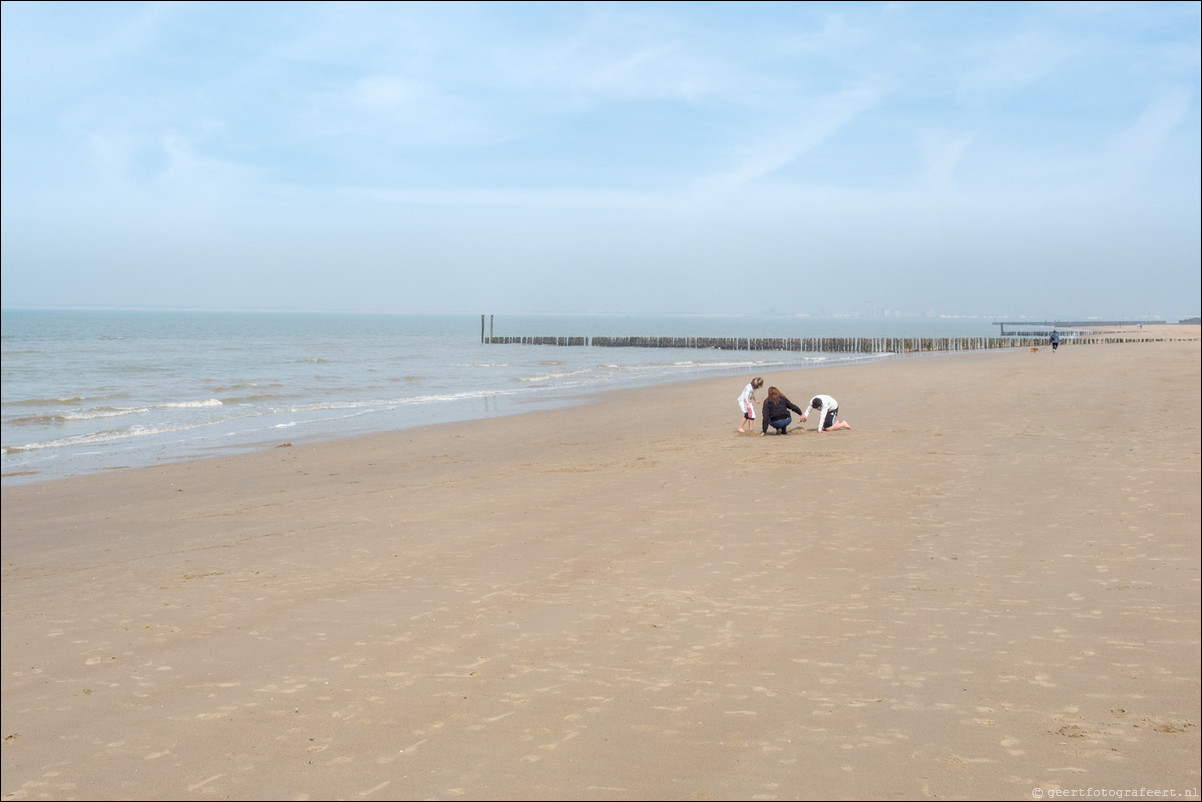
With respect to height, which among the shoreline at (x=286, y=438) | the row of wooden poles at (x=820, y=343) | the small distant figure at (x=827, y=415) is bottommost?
the shoreline at (x=286, y=438)

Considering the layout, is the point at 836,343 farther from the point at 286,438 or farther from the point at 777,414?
the point at 286,438

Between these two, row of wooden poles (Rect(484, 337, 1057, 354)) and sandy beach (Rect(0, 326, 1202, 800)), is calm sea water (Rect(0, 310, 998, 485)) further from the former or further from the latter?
row of wooden poles (Rect(484, 337, 1057, 354))

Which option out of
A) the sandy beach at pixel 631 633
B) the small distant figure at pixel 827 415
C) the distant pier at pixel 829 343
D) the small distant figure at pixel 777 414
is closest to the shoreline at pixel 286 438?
the sandy beach at pixel 631 633

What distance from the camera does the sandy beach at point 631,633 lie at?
4.28 m

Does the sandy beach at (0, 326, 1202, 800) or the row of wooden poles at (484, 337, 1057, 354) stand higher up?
the row of wooden poles at (484, 337, 1057, 354)

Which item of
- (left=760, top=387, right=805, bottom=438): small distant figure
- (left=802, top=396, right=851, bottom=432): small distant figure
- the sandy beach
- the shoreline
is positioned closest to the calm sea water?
the shoreline

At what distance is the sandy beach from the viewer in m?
4.28

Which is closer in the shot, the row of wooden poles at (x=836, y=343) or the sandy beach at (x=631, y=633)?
the sandy beach at (x=631, y=633)

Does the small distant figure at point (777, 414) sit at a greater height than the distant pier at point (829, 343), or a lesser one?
lesser

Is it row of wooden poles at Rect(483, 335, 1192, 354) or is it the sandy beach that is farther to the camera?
row of wooden poles at Rect(483, 335, 1192, 354)

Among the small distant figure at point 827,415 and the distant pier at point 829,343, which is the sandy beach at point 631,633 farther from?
the distant pier at point 829,343

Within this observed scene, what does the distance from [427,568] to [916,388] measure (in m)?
18.5

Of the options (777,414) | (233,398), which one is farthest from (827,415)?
(233,398)

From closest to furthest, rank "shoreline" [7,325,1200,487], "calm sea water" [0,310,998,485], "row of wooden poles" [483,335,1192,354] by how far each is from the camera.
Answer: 1. "shoreline" [7,325,1200,487]
2. "calm sea water" [0,310,998,485]
3. "row of wooden poles" [483,335,1192,354]
